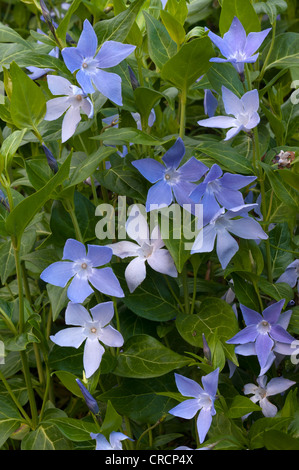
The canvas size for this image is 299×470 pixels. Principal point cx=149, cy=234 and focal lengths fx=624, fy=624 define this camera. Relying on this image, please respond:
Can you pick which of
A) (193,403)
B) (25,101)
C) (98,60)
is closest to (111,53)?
(98,60)

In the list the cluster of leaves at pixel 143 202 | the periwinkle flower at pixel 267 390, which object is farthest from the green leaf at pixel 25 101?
the periwinkle flower at pixel 267 390

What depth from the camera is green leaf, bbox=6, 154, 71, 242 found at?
0.84 m

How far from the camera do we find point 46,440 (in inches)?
40.4

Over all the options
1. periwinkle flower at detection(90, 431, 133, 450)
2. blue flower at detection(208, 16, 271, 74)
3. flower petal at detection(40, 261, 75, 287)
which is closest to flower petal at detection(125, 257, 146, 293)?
flower petal at detection(40, 261, 75, 287)

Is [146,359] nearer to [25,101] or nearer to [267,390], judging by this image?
[267,390]

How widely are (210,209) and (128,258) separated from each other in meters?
0.24

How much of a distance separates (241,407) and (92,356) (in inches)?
9.3

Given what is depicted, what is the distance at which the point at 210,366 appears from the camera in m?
0.88

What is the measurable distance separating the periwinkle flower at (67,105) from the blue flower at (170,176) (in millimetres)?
112

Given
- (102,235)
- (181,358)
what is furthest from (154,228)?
(181,358)

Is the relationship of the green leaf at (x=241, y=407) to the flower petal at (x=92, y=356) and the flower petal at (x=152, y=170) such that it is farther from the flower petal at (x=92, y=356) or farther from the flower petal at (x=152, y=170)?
the flower petal at (x=152, y=170)

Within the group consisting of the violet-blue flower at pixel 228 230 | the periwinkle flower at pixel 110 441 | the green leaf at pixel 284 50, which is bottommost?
the periwinkle flower at pixel 110 441

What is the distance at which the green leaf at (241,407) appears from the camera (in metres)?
0.86

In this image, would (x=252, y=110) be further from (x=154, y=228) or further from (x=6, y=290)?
(x=6, y=290)
